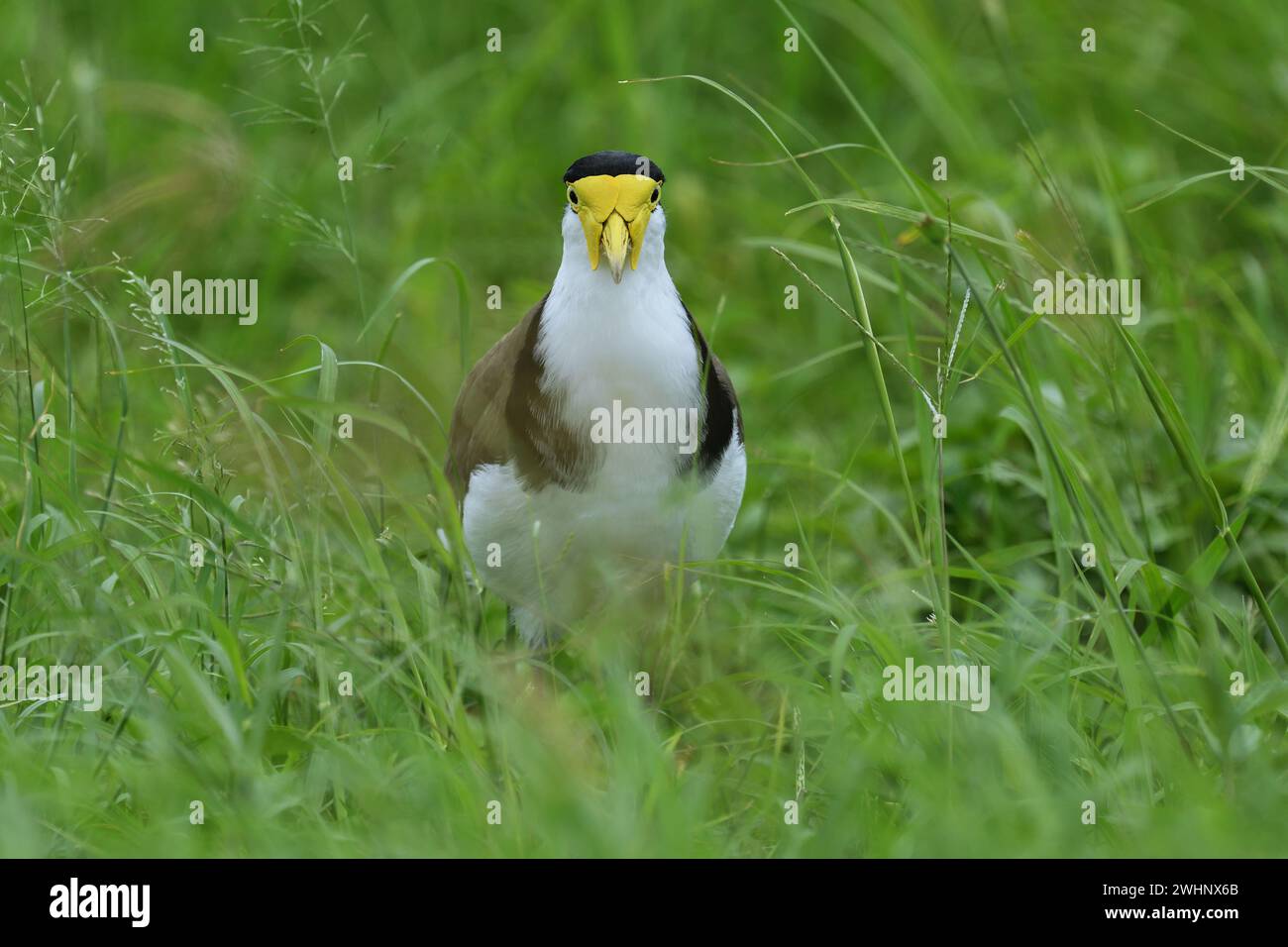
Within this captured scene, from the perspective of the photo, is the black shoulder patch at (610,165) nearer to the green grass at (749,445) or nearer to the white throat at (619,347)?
the white throat at (619,347)

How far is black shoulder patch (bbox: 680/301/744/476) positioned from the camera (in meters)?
3.24

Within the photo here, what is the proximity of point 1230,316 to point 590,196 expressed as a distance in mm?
2656

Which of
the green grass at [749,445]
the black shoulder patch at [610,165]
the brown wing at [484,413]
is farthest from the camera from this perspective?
the brown wing at [484,413]

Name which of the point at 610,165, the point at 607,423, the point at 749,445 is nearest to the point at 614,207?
the point at 610,165

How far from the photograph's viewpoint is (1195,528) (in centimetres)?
371

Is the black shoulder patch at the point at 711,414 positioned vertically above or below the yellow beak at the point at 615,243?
below

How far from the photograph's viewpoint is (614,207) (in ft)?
10.1

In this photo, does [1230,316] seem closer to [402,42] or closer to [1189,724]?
[1189,724]

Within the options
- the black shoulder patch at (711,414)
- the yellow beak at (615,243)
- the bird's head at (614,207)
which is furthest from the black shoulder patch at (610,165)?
the black shoulder patch at (711,414)

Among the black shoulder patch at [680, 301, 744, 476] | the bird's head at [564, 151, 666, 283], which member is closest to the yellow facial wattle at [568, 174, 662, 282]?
the bird's head at [564, 151, 666, 283]

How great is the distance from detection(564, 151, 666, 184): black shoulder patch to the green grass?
0.29 meters

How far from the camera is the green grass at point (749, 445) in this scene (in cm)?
255
